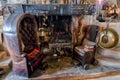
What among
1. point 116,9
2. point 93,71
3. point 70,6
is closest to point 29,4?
point 70,6

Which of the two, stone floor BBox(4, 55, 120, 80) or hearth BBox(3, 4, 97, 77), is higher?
hearth BBox(3, 4, 97, 77)

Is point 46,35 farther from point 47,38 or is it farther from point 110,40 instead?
point 110,40

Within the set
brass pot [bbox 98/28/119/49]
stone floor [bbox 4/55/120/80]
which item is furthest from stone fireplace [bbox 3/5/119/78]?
brass pot [bbox 98/28/119/49]

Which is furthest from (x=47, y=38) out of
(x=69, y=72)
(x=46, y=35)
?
(x=69, y=72)

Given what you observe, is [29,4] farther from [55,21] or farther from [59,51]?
[59,51]

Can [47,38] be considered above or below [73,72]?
above

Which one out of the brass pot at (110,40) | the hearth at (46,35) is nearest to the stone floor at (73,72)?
the hearth at (46,35)

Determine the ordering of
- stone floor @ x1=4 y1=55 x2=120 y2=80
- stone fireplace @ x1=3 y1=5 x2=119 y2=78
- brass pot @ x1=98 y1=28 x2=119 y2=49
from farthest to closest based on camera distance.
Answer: brass pot @ x1=98 y1=28 x2=119 y2=49
stone floor @ x1=4 y1=55 x2=120 y2=80
stone fireplace @ x1=3 y1=5 x2=119 y2=78

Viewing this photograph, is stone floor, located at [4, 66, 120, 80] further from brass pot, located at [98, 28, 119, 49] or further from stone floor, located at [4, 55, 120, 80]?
brass pot, located at [98, 28, 119, 49]

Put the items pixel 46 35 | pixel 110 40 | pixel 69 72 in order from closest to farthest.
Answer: pixel 69 72
pixel 110 40
pixel 46 35

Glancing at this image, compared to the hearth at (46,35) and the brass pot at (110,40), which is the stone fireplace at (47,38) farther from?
the brass pot at (110,40)

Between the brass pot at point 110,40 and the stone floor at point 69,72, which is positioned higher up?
the brass pot at point 110,40

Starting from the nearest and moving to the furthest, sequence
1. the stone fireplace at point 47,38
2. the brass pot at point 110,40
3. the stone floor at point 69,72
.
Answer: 1. the stone fireplace at point 47,38
2. the stone floor at point 69,72
3. the brass pot at point 110,40

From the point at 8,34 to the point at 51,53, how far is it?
154 cm
